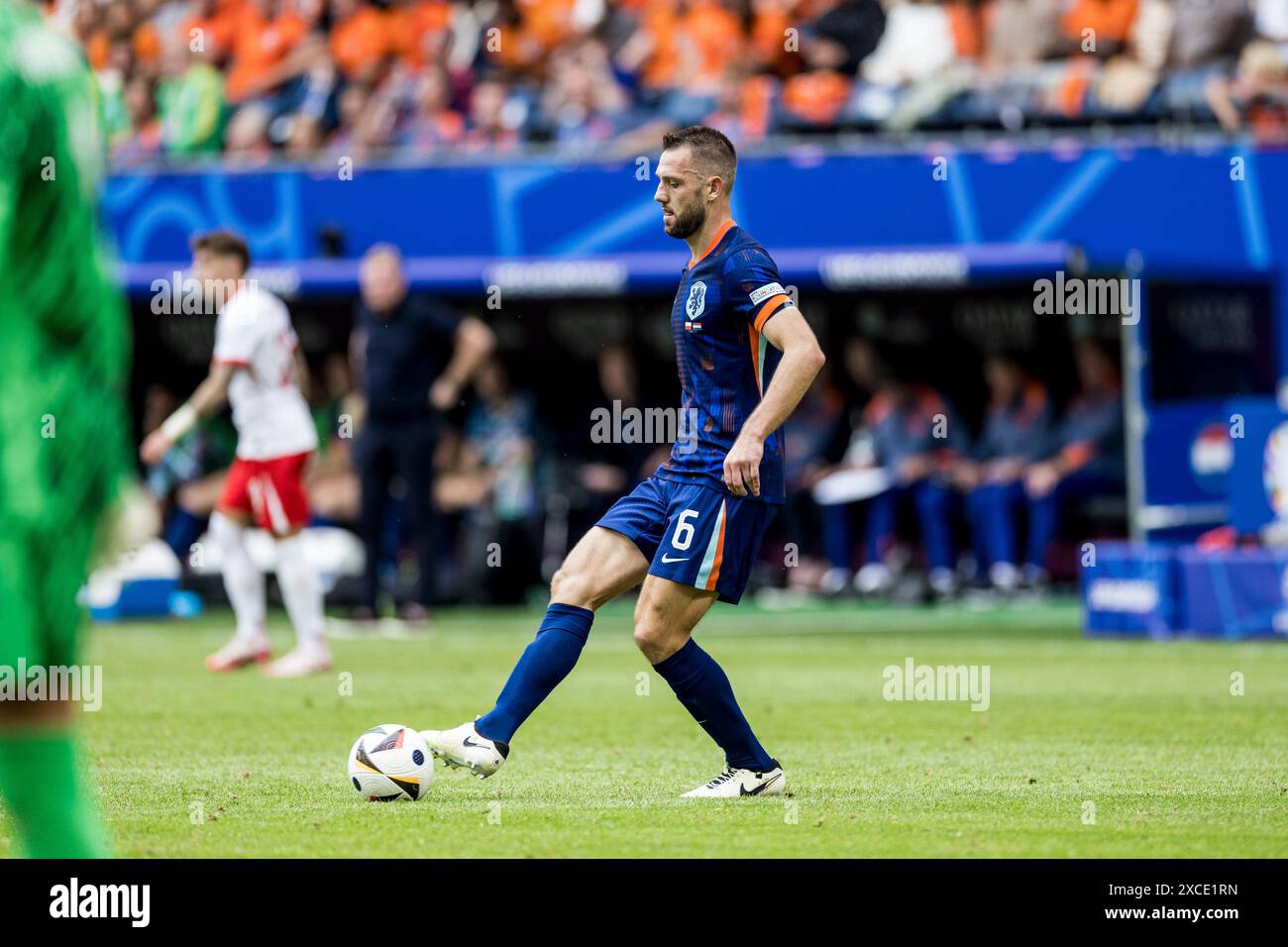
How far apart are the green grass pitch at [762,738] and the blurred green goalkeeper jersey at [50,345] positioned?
7.18 feet

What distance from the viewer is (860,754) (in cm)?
896

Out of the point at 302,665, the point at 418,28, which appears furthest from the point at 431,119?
the point at 302,665

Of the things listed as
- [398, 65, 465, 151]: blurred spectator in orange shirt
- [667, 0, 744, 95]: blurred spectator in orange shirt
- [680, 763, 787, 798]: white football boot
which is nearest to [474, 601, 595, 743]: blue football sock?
[680, 763, 787, 798]: white football boot

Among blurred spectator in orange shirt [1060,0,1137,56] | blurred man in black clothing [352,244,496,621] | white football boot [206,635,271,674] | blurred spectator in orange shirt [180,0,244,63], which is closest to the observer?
white football boot [206,635,271,674]

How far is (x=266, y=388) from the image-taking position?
496 inches

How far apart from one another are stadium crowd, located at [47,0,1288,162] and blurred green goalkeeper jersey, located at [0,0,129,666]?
1315 centimetres

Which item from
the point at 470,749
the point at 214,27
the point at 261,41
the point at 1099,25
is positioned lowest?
the point at 470,749

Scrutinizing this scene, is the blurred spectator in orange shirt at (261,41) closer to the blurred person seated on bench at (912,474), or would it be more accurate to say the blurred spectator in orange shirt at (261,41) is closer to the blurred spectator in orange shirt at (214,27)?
the blurred spectator in orange shirt at (214,27)

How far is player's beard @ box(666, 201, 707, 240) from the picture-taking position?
7.56 metres

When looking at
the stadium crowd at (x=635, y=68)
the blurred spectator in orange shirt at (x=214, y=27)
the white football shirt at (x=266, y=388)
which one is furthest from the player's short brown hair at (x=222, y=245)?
the blurred spectator in orange shirt at (x=214, y=27)

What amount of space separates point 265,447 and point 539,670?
18.0ft

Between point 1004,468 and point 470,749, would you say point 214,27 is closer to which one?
point 1004,468

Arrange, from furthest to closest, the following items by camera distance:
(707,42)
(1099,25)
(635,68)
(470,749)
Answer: (635,68) → (707,42) → (1099,25) → (470,749)

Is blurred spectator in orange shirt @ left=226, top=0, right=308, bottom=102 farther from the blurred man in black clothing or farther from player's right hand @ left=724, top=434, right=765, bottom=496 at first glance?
player's right hand @ left=724, top=434, right=765, bottom=496
